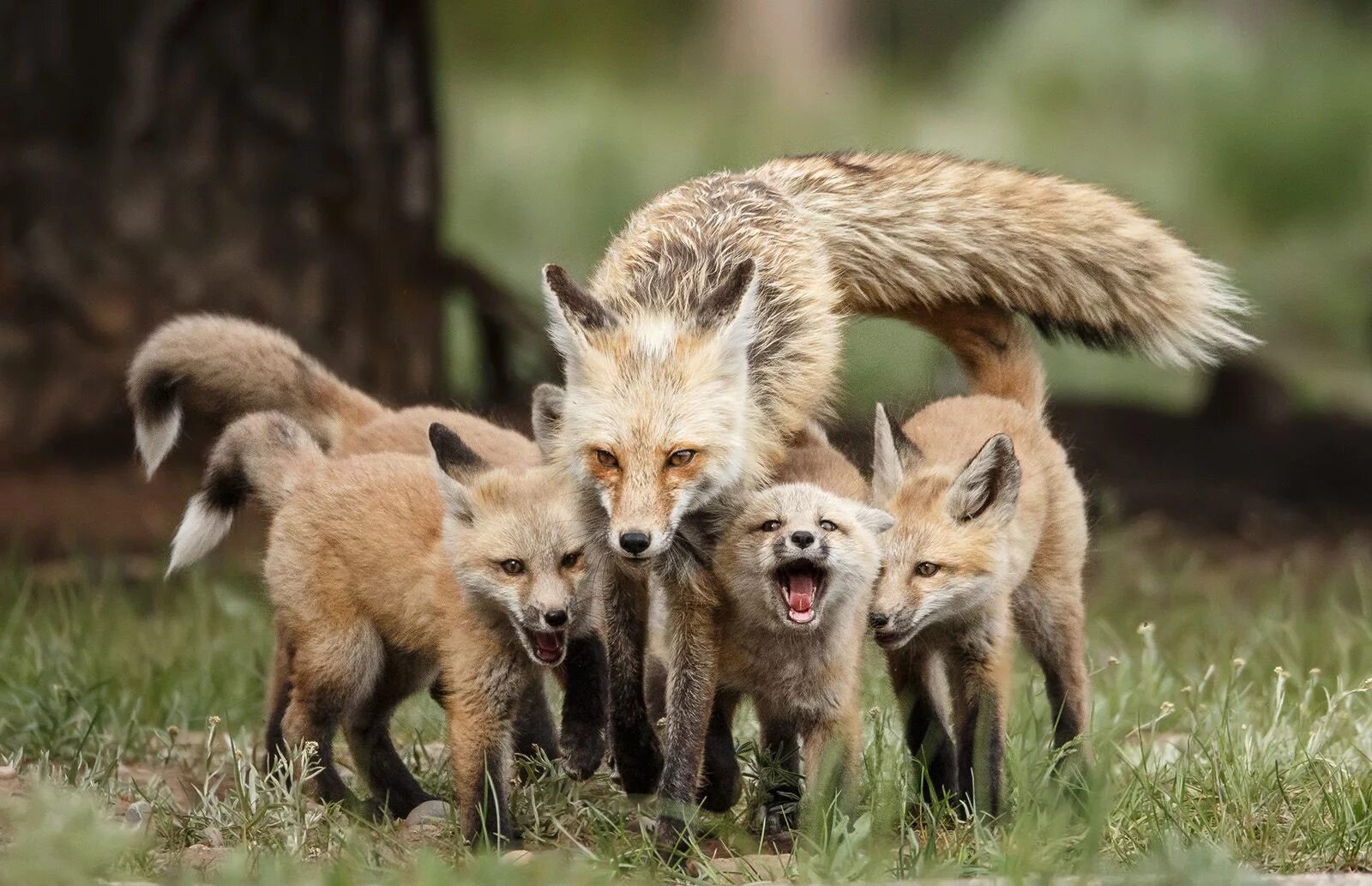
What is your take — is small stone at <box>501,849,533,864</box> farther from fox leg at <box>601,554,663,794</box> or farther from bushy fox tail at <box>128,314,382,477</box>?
bushy fox tail at <box>128,314,382,477</box>

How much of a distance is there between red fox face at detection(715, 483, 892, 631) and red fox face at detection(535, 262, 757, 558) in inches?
6.7

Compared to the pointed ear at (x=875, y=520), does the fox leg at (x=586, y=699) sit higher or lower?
lower

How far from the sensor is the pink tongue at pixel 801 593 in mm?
4527

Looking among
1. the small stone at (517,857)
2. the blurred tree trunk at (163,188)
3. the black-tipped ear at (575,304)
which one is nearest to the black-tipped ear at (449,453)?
the black-tipped ear at (575,304)

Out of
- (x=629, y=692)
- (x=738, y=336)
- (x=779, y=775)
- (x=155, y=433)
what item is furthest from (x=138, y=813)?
(x=738, y=336)

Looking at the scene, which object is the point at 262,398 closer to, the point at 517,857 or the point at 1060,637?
the point at 517,857

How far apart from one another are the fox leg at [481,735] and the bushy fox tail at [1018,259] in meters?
1.68

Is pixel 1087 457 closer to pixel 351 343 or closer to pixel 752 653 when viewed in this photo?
pixel 351 343

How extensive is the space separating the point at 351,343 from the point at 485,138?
9003 millimetres

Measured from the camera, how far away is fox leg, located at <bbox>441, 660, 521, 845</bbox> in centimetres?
482

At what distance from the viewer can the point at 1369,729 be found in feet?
18.5

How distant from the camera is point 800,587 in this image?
4551 mm

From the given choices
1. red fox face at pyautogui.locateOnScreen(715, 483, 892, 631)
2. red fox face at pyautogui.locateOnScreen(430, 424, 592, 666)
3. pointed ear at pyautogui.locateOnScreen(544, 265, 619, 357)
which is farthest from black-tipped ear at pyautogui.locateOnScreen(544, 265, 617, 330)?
red fox face at pyautogui.locateOnScreen(715, 483, 892, 631)

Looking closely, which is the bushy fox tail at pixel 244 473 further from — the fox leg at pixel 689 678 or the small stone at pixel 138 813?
the fox leg at pixel 689 678
